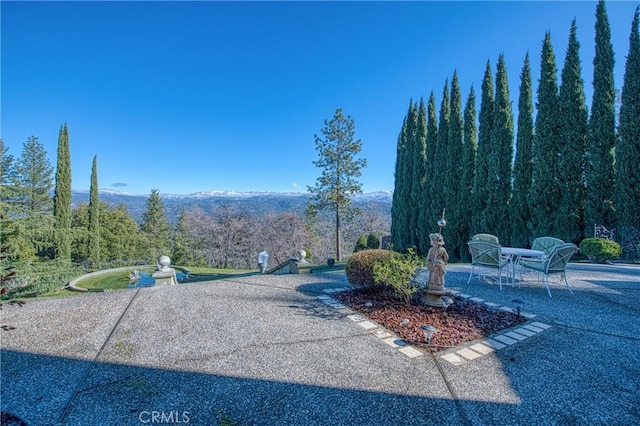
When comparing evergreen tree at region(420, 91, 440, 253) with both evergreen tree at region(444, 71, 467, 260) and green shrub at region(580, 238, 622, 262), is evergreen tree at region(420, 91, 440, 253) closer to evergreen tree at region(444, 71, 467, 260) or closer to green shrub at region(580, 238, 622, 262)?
evergreen tree at region(444, 71, 467, 260)

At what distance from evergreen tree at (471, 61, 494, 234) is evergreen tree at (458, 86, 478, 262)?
509 millimetres

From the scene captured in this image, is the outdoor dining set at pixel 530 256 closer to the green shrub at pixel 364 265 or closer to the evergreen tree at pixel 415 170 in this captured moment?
the green shrub at pixel 364 265

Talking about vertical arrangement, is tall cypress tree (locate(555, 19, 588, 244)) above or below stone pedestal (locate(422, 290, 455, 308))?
above

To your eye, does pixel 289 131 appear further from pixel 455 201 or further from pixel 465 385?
pixel 465 385

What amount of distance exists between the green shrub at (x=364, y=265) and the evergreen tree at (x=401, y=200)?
12.5 m

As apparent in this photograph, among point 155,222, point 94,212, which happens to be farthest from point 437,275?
point 155,222

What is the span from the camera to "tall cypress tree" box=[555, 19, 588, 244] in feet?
31.7

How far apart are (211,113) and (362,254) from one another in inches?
561

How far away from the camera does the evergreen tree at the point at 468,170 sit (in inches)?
512

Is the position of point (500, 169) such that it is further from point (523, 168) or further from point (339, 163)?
point (339, 163)

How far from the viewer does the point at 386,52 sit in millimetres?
9586

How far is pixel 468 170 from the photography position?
43.3 ft

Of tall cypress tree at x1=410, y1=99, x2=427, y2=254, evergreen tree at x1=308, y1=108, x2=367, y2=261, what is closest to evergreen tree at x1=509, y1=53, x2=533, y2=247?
tall cypress tree at x1=410, y1=99, x2=427, y2=254

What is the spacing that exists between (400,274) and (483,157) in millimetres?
10989
